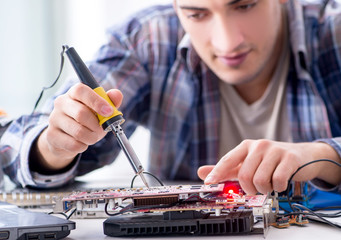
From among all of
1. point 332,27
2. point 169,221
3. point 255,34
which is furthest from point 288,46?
point 169,221

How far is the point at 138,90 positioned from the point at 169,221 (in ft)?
2.74

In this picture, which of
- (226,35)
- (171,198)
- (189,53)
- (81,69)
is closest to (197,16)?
(226,35)

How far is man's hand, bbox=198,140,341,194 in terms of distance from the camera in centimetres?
71

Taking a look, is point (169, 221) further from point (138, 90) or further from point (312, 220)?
point (138, 90)

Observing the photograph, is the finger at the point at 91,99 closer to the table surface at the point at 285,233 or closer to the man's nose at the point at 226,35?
the table surface at the point at 285,233

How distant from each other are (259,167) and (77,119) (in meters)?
0.29

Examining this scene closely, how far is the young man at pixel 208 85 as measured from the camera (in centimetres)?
114

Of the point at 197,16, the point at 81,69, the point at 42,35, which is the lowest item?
the point at 81,69

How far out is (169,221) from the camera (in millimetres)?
614

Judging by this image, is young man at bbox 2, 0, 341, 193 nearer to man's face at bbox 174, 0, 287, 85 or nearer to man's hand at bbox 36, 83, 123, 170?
man's face at bbox 174, 0, 287, 85

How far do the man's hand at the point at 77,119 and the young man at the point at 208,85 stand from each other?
0.44ft

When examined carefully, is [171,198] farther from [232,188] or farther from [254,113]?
[254,113]

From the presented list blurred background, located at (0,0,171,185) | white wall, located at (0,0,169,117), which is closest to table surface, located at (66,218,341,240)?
blurred background, located at (0,0,171,185)

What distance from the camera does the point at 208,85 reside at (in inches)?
55.6
